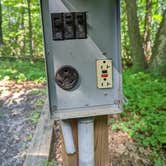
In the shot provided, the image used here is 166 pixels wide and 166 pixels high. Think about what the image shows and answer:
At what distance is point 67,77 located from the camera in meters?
0.95

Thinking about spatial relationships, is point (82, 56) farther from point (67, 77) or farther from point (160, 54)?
point (160, 54)

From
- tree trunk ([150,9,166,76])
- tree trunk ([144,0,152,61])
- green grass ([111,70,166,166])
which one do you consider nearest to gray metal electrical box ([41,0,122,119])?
green grass ([111,70,166,166])

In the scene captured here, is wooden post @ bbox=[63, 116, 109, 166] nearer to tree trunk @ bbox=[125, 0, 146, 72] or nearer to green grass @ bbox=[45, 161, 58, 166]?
green grass @ bbox=[45, 161, 58, 166]

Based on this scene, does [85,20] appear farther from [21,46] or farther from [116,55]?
[21,46]

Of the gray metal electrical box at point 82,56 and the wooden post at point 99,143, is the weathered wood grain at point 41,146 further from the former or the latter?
the gray metal electrical box at point 82,56

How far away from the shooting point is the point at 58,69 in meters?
0.94

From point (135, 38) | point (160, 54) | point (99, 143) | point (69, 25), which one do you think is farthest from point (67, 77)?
point (135, 38)

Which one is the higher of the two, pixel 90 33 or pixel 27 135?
pixel 90 33

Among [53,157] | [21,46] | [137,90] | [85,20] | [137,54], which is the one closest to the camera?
[85,20]

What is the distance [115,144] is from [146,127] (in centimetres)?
47

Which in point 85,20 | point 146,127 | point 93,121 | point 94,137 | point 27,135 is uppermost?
point 85,20

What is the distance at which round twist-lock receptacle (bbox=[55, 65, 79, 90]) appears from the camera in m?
0.94

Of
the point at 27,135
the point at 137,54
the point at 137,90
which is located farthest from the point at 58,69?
the point at 137,54

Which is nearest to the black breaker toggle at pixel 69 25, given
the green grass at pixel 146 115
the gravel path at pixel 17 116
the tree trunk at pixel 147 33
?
the green grass at pixel 146 115
